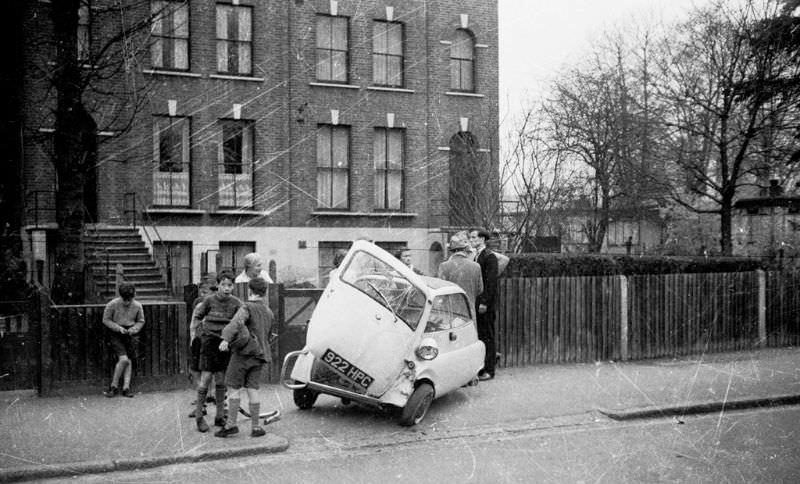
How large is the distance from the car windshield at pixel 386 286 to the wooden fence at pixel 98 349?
3.45 meters

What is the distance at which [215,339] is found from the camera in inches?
337

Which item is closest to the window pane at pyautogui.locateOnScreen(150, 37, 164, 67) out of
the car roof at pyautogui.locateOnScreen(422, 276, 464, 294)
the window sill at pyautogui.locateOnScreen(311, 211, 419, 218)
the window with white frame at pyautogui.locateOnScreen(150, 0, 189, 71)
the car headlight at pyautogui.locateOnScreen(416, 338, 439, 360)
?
the window with white frame at pyautogui.locateOnScreen(150, 0, 189, 71)

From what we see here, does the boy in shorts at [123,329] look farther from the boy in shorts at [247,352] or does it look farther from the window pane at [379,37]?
the window pane at [379,37]

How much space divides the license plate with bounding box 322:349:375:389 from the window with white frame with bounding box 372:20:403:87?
17.6 meters

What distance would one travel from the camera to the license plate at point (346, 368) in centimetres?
862

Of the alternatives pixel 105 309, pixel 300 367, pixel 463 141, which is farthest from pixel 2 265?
pixel 463 141

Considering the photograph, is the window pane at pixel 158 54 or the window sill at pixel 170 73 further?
the window pane at pixel 158 54

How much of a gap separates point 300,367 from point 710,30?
19.7 meters

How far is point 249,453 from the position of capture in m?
7.74

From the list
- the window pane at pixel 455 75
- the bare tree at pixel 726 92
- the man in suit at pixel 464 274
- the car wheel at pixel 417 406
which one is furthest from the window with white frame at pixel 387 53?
the car wheel at pixel 417 406

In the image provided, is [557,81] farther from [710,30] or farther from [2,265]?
[2,265]

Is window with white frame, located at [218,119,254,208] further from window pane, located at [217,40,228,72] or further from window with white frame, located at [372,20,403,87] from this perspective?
window with white frame, located at [372,20,403,87]

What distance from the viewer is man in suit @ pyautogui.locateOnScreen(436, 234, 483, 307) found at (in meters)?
11.2

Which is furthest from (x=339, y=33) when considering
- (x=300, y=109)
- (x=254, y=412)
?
(x=254, y=412)
